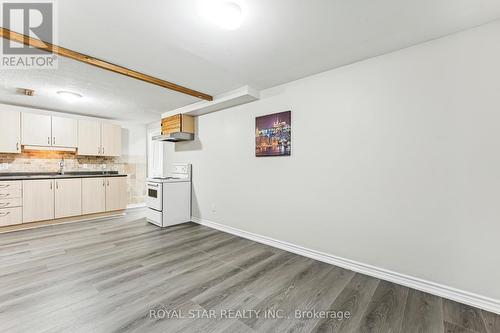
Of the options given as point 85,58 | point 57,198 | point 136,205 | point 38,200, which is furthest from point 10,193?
point 85,58

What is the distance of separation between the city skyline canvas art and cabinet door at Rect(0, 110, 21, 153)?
4.54 m

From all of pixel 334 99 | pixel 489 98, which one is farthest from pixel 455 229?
pixel 334 99

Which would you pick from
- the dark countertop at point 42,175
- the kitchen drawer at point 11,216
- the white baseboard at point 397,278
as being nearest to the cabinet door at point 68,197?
the dark countertop at point 42,175

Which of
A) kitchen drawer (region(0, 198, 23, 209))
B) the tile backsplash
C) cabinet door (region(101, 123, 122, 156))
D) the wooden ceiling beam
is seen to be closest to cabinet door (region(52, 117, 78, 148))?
the tile backsplash

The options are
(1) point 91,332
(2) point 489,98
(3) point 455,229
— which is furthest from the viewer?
(3) point 455,229

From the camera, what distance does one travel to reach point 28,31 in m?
2.01

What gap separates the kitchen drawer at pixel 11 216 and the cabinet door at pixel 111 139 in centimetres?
182

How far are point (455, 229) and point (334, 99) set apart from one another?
1.78 m

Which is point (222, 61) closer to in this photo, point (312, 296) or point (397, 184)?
point (397, 184)

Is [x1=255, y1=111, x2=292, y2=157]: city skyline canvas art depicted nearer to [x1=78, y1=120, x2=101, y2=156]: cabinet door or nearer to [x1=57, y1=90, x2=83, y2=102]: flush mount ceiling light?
[x1=57, y1=90, x2=83, y2=102]: flush mount ceiling light

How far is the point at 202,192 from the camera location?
4.38 metres

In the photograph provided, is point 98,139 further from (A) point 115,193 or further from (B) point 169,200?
(B) point 169,200

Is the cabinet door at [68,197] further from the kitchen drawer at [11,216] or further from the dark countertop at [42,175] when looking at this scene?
the kitchen drawer at [11,216]

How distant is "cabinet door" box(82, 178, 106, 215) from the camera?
4.49 m
